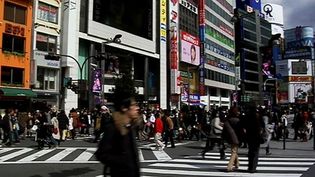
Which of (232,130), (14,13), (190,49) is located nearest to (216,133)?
(232,130)

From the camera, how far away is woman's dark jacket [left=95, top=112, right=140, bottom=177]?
4.77 meters

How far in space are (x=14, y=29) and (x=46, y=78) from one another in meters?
5.60

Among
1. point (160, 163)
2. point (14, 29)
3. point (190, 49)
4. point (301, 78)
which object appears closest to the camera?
point (160, 163)

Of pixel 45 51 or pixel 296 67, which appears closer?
pixel 45 51

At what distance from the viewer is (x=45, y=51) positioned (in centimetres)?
4156

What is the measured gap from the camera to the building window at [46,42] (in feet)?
134

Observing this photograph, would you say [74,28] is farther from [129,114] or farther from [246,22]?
[246,22]

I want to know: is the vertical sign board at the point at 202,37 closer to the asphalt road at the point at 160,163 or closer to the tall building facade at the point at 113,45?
the tall building facade at the point at 113,45

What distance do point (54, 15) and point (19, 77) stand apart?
Answer: 7185mm

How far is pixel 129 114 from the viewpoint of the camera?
494 cm

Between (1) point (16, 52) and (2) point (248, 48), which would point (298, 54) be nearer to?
(2) point (248, 48)

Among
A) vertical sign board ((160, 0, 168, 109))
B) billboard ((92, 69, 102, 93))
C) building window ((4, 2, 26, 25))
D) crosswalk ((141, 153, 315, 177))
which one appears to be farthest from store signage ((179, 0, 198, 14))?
crosswalk ((141, 153, 315, 177))

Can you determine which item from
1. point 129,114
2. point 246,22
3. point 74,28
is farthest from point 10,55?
point 246,22

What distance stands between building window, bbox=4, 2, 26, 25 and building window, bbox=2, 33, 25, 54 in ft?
4.59
